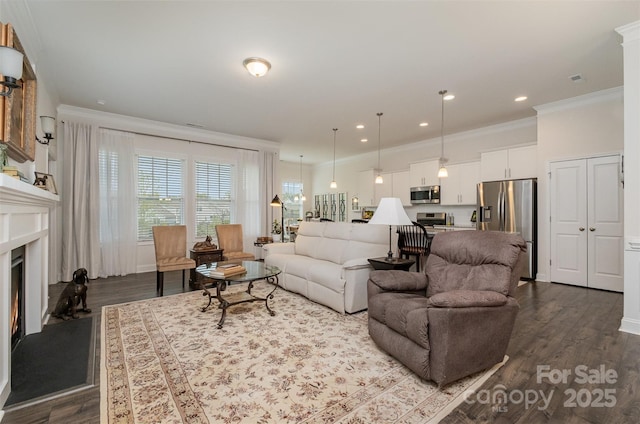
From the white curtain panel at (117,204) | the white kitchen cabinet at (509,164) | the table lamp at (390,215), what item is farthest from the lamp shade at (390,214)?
the white curtain panel at (117,204)

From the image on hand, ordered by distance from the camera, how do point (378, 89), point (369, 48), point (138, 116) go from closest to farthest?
point (369, 48)
point (378, 89)
point (138, 116)

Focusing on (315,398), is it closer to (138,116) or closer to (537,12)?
(537,12)

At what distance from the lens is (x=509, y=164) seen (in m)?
5.18

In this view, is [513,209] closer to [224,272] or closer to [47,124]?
[224,272]

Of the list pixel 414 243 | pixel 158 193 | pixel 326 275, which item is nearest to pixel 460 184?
pixel 414 243

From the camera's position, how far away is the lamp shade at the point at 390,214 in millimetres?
2916

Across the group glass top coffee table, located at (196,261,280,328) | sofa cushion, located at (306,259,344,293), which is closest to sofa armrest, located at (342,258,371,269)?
sofa cushion, located at (306,259,344,293)

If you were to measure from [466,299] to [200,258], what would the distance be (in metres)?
3.89

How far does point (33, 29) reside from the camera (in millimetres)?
2652

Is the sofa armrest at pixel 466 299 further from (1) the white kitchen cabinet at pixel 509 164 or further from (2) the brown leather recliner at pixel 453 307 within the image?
(1) the white kitchen cabinet at pixel 509 164

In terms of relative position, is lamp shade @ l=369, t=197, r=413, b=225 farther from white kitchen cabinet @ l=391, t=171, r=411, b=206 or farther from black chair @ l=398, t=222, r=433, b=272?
white kitchen cabinet @ l=391, t=171, r=411, b=206

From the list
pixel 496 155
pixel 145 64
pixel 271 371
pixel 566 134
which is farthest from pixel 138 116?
pixel 566 134

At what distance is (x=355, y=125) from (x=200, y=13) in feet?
11.8

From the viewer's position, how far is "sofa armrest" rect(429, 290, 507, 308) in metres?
1.79
